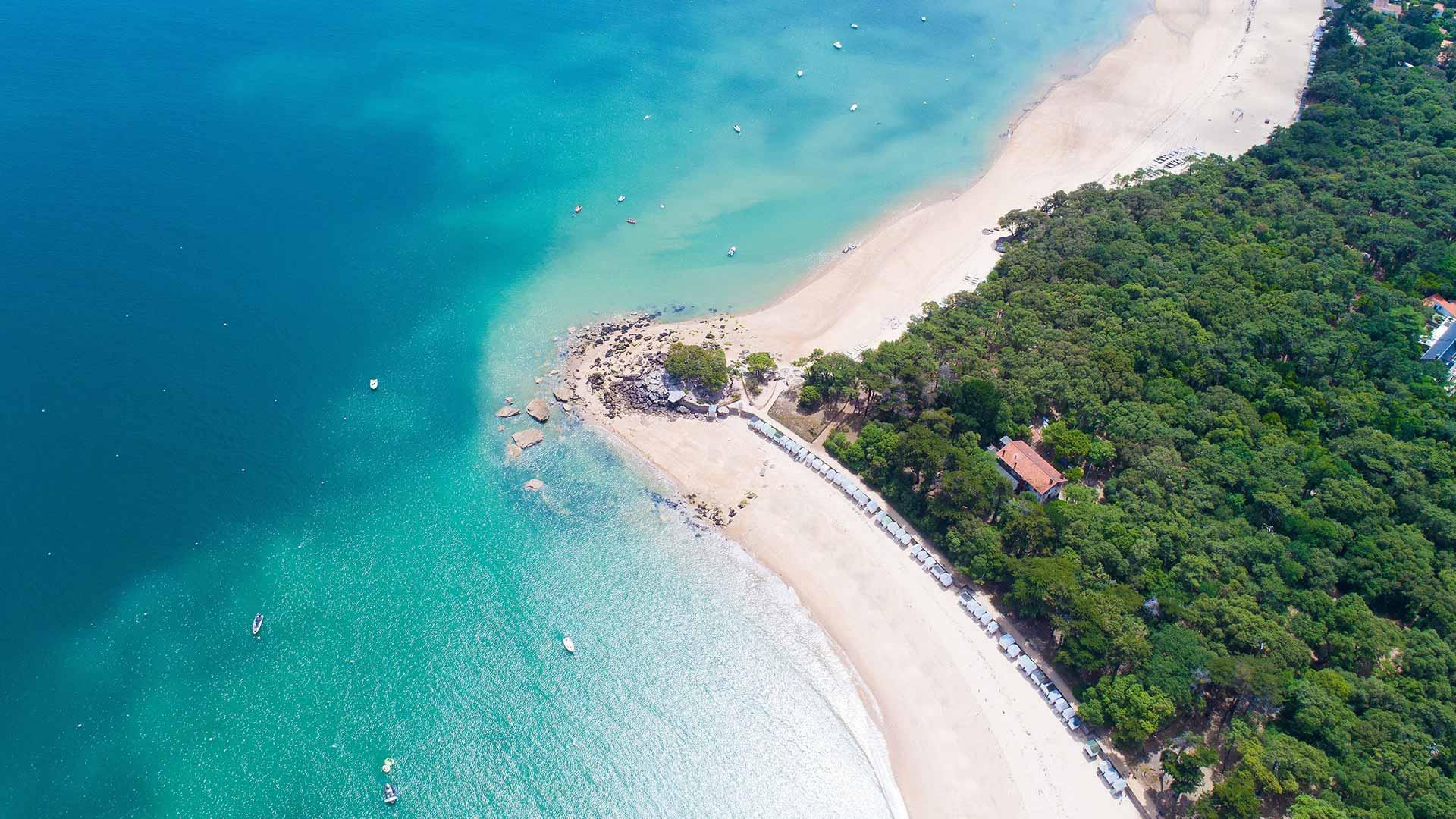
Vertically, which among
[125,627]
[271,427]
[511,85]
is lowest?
[125,627]

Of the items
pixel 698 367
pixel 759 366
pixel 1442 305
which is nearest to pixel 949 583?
pixel 759 366

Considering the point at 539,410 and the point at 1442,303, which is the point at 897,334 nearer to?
the point at 539,410

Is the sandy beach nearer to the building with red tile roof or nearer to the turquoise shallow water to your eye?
the turquoise shallow water

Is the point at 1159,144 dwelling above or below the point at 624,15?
above

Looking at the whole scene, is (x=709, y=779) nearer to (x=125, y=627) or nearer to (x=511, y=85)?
(x=125, y=627)

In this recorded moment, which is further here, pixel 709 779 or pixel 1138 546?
pixel 1138 546

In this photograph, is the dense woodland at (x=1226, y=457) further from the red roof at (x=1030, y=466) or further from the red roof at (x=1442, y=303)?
the red roof at (x=1030, y=466)

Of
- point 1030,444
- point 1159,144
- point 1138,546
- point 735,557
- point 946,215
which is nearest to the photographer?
point 1138,546

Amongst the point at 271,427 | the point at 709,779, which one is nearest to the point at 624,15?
the point at 271,427
